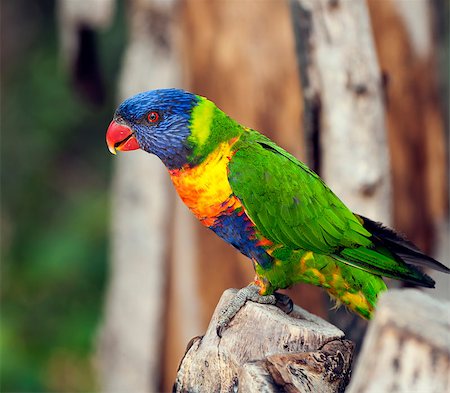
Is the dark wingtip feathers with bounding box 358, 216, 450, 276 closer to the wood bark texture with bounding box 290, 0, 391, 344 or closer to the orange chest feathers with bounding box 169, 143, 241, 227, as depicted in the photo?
the orange chest feathers with bounding box 169, 143, 241, 227

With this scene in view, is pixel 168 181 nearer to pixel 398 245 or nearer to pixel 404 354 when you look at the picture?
pixel 398 245

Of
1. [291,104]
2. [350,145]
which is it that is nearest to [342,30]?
[350,145]

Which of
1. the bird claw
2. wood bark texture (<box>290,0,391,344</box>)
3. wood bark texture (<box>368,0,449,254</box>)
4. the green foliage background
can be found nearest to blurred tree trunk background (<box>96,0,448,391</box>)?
wood bark texture (<box>368,0,449,254</box>)

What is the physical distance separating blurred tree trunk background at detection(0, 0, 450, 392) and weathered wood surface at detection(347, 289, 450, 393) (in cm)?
101

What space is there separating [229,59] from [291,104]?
0.37 m

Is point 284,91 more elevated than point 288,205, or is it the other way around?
point 284,91

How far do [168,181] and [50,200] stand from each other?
7.60ft

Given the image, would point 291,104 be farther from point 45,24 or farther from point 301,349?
point 45,24

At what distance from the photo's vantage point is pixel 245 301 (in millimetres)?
1530

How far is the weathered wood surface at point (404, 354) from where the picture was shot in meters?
1.01

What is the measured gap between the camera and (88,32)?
10.5 feet

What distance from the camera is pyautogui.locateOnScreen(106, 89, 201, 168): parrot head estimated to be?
1.55 m

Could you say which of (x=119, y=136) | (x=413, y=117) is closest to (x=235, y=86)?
(x=413, y=117)

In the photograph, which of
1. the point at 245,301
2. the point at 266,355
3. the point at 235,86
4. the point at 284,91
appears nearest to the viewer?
the point at 266,355
